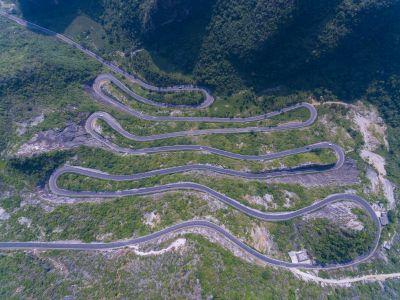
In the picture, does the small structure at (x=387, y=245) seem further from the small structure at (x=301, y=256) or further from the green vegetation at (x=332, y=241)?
the small structure at (x=301, y=256)

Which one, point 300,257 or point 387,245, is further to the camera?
point 387,245

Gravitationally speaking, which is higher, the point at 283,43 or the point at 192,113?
the point at 283,43

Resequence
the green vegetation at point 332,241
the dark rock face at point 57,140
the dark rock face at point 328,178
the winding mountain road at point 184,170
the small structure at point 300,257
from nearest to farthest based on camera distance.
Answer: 1. the winding mountain road at point 184,170
2. the small structure at point 300,257
3. the green vegetation at point 332,241
4. the dark rock face at point 328,178
5. the dark rock face at point 57,140

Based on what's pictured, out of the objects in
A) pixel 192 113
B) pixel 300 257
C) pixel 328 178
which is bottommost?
pixel 300 257

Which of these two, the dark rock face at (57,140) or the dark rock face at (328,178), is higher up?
the dark rock face at (328,178)

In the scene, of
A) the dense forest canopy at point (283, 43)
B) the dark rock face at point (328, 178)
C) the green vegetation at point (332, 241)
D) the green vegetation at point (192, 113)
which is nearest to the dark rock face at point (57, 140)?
the green vegetation at point (192, 113)

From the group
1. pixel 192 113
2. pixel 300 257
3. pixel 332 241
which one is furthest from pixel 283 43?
pixel 300 257

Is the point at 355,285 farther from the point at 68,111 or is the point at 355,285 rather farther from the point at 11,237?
the point at 68,111

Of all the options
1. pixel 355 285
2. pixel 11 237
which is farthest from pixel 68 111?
pixel 355 285

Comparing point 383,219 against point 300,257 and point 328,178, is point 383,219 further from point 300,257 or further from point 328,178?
point 300,257
